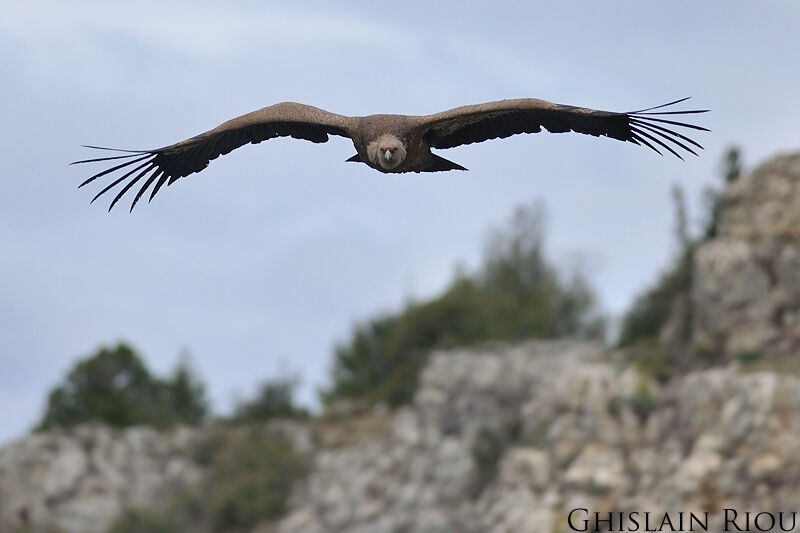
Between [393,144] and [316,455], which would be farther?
[316,455]

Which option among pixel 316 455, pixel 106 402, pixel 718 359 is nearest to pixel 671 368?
pixel 718 359

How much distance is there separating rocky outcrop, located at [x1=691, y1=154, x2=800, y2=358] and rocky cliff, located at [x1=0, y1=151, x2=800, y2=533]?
4 cm

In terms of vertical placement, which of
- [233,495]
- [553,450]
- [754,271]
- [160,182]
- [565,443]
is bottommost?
[233,495]

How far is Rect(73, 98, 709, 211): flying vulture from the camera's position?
14.4m

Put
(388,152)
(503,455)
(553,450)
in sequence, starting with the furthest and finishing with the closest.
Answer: (503,455), (553,450), (388,152)

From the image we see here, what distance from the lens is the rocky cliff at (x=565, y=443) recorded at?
97.7 ft

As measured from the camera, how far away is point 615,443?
110 ft

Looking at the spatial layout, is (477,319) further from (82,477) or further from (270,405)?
(82,477)

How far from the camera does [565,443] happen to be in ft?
113

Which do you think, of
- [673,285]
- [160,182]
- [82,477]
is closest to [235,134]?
[160,182]

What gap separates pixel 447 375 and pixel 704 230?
8.95 metres

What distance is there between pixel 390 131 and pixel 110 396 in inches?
1785

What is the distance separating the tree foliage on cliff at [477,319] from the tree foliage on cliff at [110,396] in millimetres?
7084

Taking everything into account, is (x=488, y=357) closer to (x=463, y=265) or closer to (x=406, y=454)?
(x=406, y=454)
